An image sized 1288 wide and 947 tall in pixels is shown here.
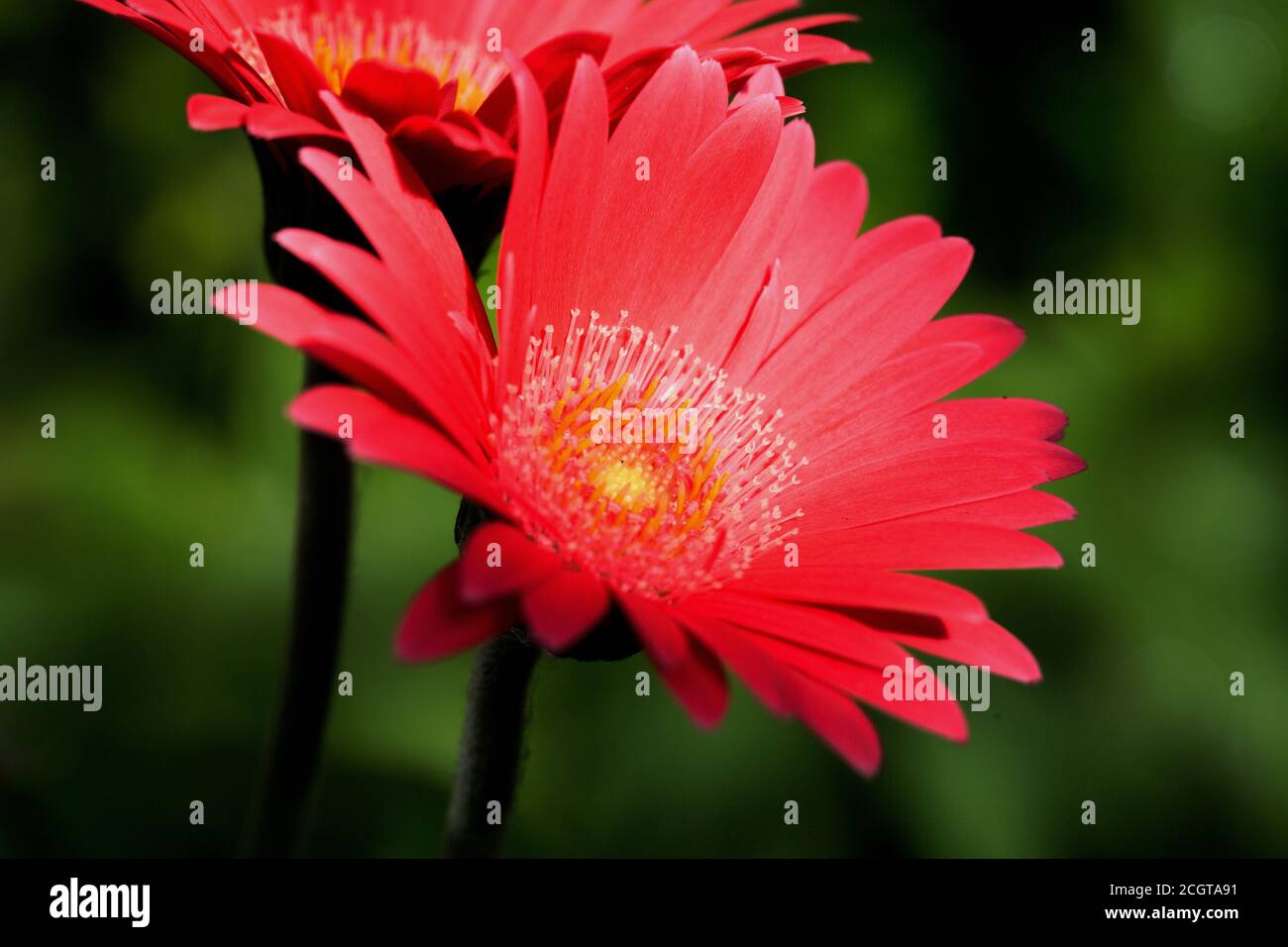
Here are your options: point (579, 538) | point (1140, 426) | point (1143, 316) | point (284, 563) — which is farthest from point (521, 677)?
point (1143, 316)

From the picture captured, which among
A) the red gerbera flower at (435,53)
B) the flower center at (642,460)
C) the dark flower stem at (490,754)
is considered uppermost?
the red gerbera flower at (435,53)

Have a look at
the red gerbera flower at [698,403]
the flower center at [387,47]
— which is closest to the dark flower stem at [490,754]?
the red gerbera flower at [698,403]

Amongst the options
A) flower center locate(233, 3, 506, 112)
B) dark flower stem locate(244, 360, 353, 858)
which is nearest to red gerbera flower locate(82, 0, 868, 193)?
flower center locate(233, 3, 506, 112)

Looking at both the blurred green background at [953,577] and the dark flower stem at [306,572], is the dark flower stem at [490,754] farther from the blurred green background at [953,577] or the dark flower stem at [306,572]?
the blurred green background at [953,577]

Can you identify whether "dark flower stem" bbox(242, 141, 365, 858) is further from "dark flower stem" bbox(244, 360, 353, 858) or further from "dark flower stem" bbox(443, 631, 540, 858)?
"dark flower stem" bbox(443, 631, 540, 858)

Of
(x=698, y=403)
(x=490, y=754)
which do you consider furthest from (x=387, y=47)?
(x=490, y=754)

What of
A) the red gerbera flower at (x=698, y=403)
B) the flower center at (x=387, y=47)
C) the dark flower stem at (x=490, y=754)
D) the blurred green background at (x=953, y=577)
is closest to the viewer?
the red gerbera flower at (x=698, y=403)
